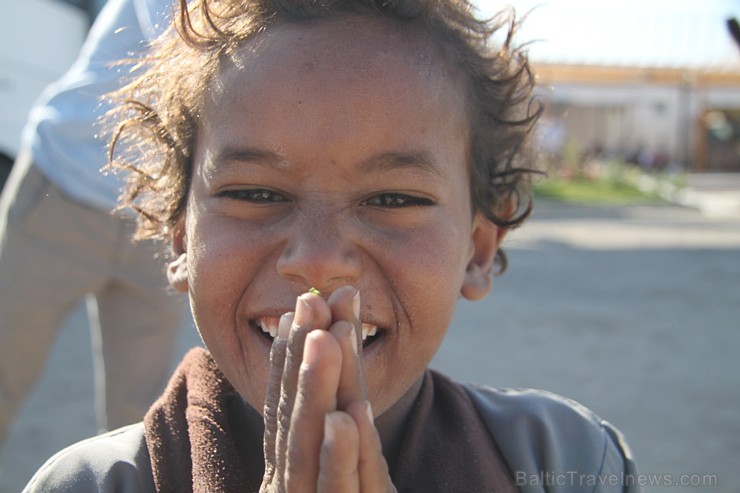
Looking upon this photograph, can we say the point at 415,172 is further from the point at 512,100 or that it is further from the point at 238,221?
the point at 512,100

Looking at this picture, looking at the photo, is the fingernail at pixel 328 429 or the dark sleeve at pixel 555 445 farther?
the dark sleeve at pixel 555 445

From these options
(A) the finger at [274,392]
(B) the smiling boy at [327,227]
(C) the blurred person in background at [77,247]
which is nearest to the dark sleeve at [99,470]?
(B) the smiling boy at [327,227]

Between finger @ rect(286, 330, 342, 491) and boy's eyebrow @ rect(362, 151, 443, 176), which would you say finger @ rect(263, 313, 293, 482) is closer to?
finger @ rect(286, 330, 342, 491)

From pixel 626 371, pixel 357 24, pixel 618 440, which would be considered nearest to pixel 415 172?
pixel 357 24

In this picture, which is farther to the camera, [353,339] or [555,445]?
[555,445]

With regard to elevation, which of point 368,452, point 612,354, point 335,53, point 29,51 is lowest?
A: point 612,354

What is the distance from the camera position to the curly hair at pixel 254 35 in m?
1.66

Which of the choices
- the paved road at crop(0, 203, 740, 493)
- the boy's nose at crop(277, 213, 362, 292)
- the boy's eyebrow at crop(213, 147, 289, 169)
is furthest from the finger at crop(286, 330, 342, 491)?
the paved road at crop(0, 203, 740, 493)

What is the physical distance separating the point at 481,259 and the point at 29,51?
5089 millimetres

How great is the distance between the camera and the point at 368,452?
1062 mm

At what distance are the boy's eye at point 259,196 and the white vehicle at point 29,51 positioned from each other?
15.8ft

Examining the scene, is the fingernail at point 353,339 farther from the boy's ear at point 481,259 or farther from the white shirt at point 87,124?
the white shirt at point 87,124

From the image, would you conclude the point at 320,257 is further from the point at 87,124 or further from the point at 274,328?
the point at 87,124

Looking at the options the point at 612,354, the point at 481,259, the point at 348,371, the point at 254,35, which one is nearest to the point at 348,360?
the point at 348,371
